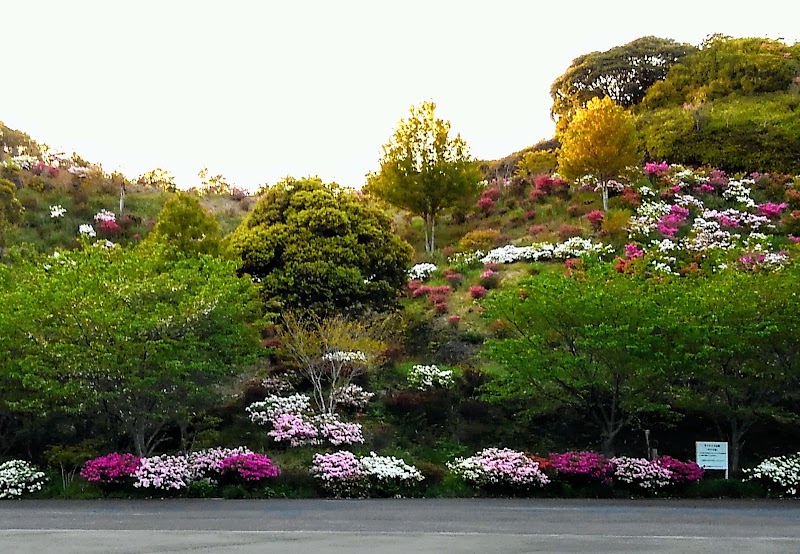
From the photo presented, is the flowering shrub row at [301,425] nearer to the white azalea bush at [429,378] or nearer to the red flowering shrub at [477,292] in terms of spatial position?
the white azalea bush at [429,378]

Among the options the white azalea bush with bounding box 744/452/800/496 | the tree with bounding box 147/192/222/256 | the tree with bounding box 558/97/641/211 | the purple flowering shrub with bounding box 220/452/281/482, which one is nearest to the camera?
the white azalea bush with bounding box 744/452/800/496

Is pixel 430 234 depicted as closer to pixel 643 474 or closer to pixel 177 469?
pixel 643 474

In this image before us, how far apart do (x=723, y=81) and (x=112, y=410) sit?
133 feet

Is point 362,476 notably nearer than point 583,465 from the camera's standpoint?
No

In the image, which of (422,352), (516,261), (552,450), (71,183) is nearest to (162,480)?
(552,450)

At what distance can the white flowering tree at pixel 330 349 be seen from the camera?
17828 mm

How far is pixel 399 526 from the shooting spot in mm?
10516

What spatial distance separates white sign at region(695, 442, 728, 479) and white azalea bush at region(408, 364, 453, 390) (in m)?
6.46

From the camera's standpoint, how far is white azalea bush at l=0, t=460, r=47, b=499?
15.6 metres

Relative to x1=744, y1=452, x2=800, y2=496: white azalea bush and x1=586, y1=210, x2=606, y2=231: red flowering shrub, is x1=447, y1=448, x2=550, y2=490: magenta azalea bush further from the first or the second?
x1=586, y1=210, x2=606, y2=231: red flowering shrub

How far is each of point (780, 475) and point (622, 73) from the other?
38.9 metres

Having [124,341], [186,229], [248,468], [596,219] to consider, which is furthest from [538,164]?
[124,341]

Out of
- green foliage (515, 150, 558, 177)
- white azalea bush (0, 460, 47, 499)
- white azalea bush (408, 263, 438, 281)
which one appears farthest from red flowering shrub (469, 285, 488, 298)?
green foliage (515, 150, 558, 177)

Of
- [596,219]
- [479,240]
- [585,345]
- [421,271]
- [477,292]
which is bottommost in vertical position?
[585,345]
